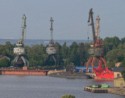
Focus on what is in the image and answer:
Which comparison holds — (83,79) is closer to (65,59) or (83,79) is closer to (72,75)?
(72,75)

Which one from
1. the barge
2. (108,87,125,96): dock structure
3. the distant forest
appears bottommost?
(108,87,125,96): dock structure

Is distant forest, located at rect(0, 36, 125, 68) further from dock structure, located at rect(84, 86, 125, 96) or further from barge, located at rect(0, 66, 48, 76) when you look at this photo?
dock structure, located at rect(84, 86, 125, 96)

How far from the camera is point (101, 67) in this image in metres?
123

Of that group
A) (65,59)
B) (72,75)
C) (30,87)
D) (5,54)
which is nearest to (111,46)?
(65,59)

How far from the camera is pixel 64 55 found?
520 feet

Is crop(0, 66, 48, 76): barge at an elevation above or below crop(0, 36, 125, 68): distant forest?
below

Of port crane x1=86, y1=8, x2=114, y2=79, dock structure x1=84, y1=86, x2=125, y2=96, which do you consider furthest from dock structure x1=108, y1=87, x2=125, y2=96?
port crane x1=86, y1=8, x2=114, y2=79

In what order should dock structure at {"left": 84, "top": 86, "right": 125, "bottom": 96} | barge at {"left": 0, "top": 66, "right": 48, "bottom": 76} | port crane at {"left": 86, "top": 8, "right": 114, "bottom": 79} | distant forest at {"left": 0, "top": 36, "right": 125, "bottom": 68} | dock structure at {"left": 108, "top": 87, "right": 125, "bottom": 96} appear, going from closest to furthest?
dock structure at {"left": 108, "top": 87, "right": 125, "bottom": 96} → dock structure at {"left": 84, "top": 86, "right": 125, "bottom": 96} → port crane at {"left": 86, "top": 8, "right": 114, "bottom": 79} → barge at {"left": 0, "top": 66, "right": 48, "bottom": 76} → distant forest at {"left": 0, "top": 36, "right": 125, "bottom": 68}

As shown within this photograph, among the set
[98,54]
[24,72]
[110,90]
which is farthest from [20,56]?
[110,90]

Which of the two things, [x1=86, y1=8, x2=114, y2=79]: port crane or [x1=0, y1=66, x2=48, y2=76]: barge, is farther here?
[x1=0, y1=66, x2=48, y2=76]: barge

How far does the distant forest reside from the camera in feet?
483

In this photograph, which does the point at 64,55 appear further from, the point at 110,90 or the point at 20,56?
the point at 110,90

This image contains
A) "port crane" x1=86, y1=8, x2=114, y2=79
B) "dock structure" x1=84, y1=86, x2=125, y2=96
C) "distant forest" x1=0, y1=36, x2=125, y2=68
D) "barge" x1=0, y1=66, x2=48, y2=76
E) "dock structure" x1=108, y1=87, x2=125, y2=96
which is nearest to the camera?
"dock structure" x1=108, y1=87, x2=125, y2=96

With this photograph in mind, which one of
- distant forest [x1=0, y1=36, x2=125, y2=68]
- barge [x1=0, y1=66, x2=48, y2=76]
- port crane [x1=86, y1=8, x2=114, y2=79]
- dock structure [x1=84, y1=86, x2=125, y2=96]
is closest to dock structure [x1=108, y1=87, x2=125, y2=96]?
dock structure [x1=84, y1=86, x2=125, y2=96]
